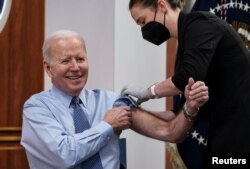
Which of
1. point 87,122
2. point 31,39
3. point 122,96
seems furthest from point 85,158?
point 31,39

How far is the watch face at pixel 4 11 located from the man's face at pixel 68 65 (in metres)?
0.50

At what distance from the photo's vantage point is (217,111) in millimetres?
1726

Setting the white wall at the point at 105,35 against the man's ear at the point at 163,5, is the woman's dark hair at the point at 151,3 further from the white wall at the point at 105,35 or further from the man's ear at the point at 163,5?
the white wall at the point at 105,35

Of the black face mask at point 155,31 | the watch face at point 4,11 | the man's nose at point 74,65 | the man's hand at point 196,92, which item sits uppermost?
the watch face at point 4,11

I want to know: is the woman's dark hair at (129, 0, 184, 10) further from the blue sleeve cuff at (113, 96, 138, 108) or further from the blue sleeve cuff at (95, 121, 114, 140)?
the blue sleeve cuff at (95, 121, 114, 140)

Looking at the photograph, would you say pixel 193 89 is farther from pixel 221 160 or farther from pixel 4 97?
pixel 4 97

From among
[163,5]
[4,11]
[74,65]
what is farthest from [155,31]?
[4,11]

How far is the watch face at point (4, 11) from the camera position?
219 centimetres

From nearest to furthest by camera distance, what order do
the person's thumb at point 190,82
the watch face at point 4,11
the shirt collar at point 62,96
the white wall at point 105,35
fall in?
the person's thumb at point 190,82 → the shirt collar at point 62,96 → the watch face at point 4,11 → the white wall at point 105,35

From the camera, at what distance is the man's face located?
1843 mm

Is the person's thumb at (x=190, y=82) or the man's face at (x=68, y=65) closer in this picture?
the person's thumb at (x=190, y=82)

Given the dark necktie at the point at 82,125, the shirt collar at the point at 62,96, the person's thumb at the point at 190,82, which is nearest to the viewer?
the person's thumb at the point at 190,82

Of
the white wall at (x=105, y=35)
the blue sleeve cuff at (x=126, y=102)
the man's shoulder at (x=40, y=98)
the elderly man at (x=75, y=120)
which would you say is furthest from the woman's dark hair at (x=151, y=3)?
the white wall at (x=105, y=35)

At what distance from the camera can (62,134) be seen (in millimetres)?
1704
